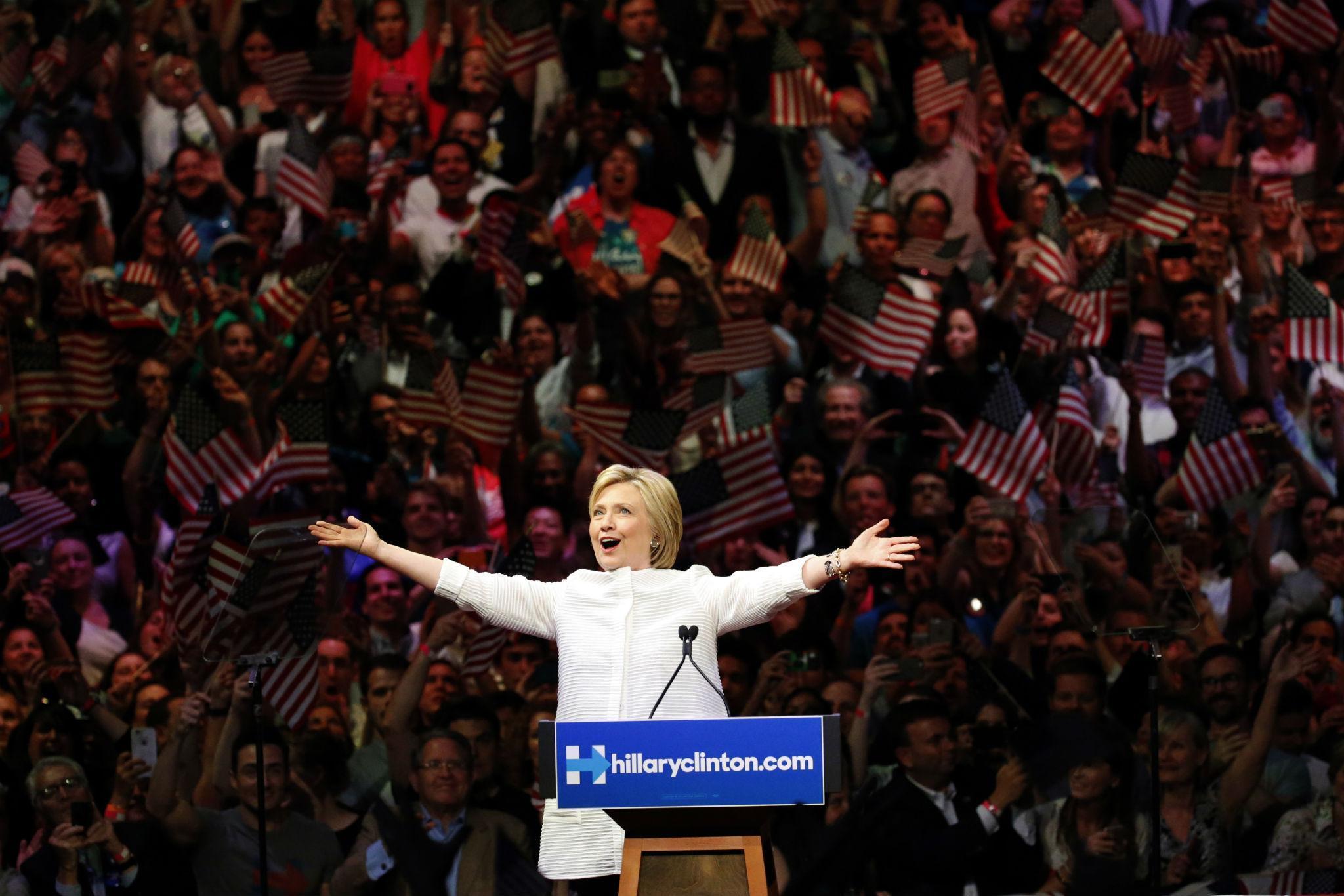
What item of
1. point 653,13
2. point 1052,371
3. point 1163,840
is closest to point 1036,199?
point 1052,371

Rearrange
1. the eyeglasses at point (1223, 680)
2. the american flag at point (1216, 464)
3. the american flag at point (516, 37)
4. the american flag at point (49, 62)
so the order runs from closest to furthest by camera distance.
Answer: the eyeglasses at point (1223, 680), the american flag at point (1216, 464), the american flag at point (516, 37), the american flag at point (49, 62)

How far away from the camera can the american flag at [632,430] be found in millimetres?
7277

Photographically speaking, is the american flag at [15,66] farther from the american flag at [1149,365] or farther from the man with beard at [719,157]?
the american flag at [1149,365]

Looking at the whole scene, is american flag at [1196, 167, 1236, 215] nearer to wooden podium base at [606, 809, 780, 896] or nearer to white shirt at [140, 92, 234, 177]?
white shirt at [140, 92, 234, 177]

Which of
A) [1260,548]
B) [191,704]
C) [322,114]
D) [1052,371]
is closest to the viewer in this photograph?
[191,704]

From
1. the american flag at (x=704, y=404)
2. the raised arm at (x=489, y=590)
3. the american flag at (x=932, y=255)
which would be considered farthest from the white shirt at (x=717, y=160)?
the raised arm at (x=489, y=590)

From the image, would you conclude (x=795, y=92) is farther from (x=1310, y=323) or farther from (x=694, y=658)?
(x=694, y=658)

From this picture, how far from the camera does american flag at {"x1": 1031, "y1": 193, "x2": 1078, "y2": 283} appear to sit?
805cm

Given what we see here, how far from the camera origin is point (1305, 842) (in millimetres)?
6117

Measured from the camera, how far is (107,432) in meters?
7.79

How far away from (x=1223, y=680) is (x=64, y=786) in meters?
3.81

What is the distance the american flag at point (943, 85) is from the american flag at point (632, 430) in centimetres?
233

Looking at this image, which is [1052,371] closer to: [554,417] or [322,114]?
[554,417]

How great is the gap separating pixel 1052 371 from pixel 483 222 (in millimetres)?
2469
